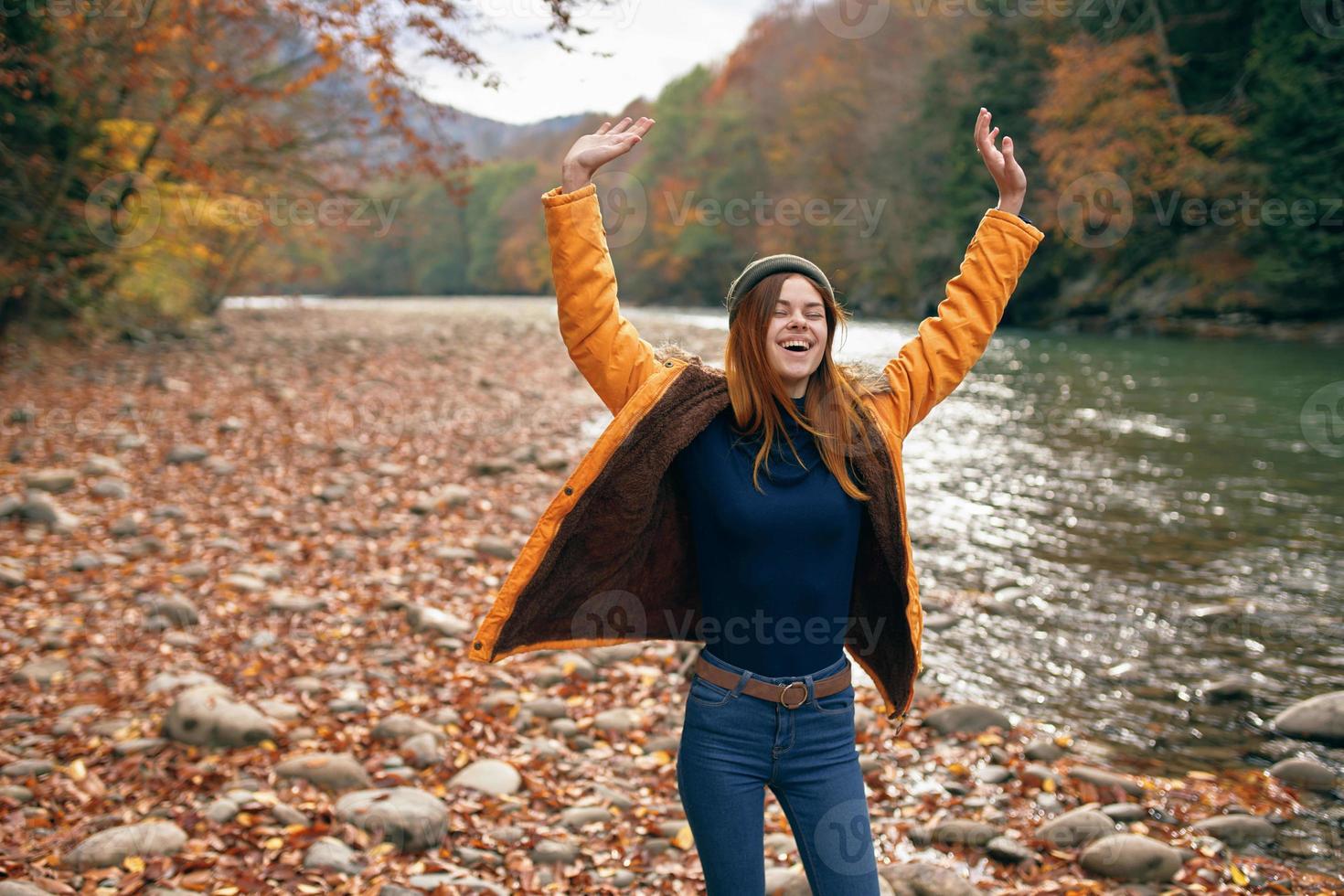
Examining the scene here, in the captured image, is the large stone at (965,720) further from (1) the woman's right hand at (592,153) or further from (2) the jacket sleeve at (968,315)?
(1) the woman's right hand at (592,153)

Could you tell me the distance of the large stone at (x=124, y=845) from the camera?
12.0ft

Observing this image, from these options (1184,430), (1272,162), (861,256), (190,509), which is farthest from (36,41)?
(861,256)

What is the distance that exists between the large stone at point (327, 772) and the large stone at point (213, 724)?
325 mm

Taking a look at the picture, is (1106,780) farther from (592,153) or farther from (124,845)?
(124,845)

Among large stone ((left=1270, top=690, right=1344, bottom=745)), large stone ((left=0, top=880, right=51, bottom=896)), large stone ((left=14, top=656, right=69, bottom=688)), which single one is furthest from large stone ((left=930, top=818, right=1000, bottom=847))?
large stone ((left=14, top=656, right=69, bottom=688))

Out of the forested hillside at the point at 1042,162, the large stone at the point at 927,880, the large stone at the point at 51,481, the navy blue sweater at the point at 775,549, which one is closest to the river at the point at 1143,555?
the large stone at the point at 927,880

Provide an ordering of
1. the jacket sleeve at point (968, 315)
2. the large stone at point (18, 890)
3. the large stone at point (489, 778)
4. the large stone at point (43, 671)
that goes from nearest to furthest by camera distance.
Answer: the jacket sleeve at point (968, 315) → the large stone at point (18, 890) → the large stone at point (489, 778) → the large stone at point (43, 671)

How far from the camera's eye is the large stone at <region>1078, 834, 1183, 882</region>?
13.1ft

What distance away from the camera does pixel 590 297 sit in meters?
2.57

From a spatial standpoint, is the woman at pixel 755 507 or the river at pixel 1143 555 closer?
the woman at pixel 755 507

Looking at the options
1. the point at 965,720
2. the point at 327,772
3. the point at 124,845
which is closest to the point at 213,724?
the point at 327,772

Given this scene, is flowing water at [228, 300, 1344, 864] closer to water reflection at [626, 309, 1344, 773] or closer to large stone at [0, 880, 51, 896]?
water reflection at [626, 309, 1344, 773]

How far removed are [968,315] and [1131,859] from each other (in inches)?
103

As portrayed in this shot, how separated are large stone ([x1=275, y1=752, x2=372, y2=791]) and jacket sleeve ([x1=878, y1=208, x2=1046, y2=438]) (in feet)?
10.2
